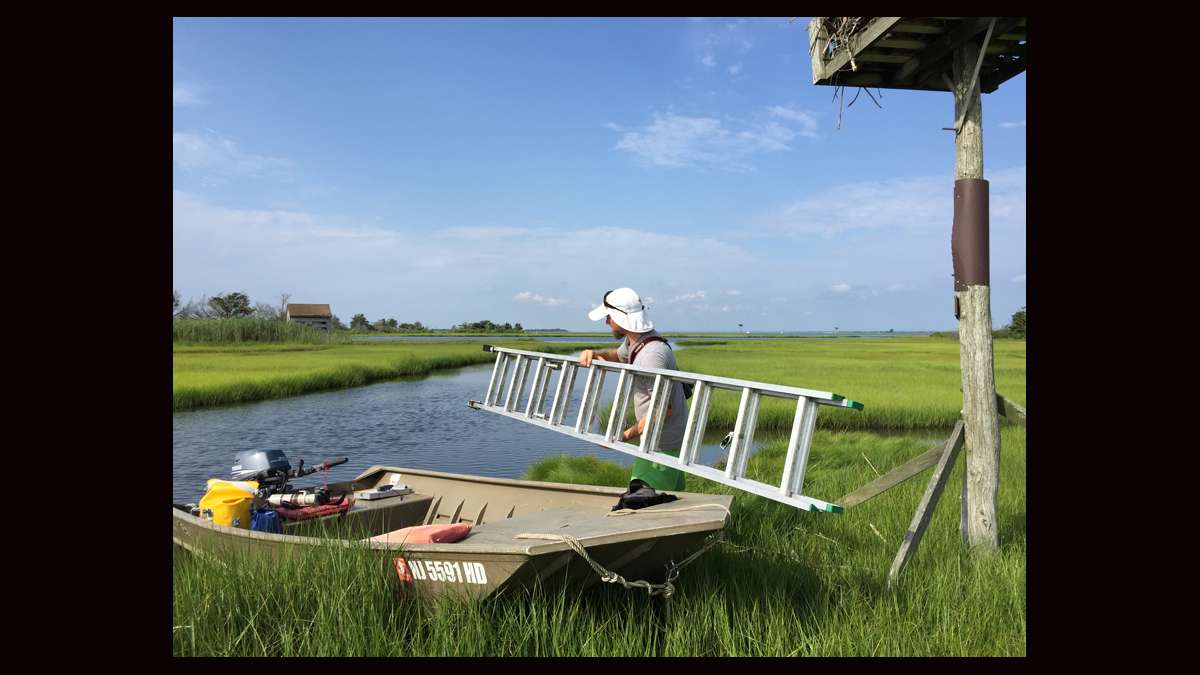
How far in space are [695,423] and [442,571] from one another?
6.26 ft

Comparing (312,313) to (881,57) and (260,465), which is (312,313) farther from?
(881,57)

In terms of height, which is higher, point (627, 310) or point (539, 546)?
point (627, 310)

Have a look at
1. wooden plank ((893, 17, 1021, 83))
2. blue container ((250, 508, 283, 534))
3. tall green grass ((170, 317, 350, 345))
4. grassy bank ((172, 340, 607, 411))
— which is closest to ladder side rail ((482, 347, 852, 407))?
blue container ((250, 508, 283, 534))

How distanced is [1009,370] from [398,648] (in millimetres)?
32906

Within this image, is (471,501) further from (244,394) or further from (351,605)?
(244,394)

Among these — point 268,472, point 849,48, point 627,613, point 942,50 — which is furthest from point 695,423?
point 268,472

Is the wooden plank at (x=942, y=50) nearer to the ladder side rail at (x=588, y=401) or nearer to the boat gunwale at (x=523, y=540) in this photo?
the ladder side rail at (x=588, y=401)

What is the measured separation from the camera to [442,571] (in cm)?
453

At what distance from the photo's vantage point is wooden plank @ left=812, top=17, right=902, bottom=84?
5.82 m

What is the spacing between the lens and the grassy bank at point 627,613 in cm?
442

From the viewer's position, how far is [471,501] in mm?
7949

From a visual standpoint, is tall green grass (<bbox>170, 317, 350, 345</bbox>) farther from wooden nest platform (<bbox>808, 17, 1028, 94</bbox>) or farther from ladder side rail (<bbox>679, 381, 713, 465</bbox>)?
ladder side rail (<bbox>679, 381, 713, 465</bbox>)

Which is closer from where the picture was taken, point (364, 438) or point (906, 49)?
point (906, 49)

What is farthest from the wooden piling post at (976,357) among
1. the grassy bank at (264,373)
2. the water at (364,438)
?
the grassy bank at (264,373)
